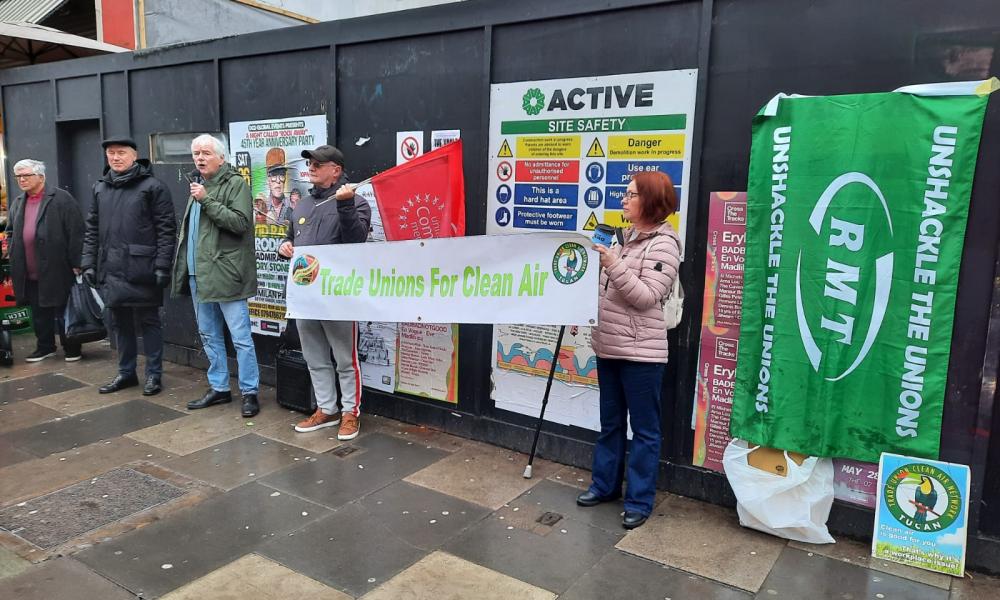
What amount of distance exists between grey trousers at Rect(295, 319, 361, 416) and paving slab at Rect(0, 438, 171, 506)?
118 centimetres

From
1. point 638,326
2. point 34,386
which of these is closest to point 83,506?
point 34,386

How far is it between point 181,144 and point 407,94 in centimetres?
309

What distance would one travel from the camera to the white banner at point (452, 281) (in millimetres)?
3947

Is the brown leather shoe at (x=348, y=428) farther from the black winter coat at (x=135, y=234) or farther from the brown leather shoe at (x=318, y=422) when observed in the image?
the black winter coat at (x=135, y=234)

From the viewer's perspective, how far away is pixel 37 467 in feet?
15.4

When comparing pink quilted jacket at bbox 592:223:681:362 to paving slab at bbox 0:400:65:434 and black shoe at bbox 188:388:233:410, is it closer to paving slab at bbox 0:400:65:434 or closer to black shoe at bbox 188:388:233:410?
black shoe at bbox 188:388:233:410

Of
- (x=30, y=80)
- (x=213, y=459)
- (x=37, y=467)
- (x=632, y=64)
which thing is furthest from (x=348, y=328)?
(x=30, y=80)

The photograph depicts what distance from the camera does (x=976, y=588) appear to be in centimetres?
336

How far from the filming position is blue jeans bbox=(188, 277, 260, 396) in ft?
19.0

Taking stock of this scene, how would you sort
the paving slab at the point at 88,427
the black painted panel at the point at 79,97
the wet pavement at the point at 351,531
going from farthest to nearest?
the black painted panel at the point at 79,97 < the paving slab at the point at 88,427 < the wet pavement at the point at 351,531

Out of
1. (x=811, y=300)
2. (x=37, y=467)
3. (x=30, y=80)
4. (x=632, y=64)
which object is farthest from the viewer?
(x=30, y=80)

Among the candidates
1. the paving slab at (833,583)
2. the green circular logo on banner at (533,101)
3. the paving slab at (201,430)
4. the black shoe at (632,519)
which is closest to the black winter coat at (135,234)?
the paving slab at (201,430)

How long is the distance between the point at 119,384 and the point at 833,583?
19.2 feet

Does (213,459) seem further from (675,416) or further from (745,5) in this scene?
(745,5)
